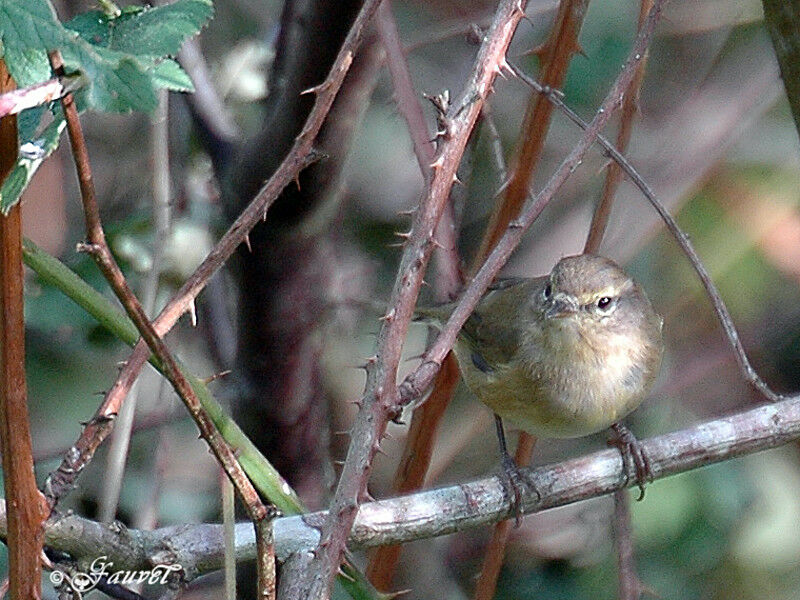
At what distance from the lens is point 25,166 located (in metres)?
1.08

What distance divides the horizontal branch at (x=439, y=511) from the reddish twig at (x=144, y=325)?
0.41 m

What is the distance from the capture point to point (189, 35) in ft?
3.79

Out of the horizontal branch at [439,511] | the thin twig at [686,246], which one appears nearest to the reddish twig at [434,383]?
the horizontal branch at [439,511]

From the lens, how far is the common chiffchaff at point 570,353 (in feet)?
9.82

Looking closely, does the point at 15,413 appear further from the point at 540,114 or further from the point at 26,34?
the point at 540,114

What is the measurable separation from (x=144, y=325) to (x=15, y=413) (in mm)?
186

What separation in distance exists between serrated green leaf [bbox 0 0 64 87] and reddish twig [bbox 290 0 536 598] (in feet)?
2.00

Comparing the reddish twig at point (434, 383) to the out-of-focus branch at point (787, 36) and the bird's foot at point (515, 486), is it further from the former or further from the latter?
the out-of-focus branch at point (787, 36)

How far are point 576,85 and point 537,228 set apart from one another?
0.63 metres

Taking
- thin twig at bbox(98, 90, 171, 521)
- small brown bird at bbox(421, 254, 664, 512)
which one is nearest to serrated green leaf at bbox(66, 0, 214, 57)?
thin twig at bbox(98, 90, 171, 521)

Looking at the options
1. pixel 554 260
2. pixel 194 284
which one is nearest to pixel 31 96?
pixel 194 284

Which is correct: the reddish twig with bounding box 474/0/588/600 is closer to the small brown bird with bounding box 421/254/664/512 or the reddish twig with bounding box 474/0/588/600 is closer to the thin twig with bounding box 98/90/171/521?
the small brown bird with bounding box 421/254/664/512

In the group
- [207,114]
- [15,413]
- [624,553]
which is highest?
[207,114]

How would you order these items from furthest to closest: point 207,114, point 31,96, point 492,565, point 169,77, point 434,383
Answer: point 207,114 → point 434,383 → point 492,565 → point 169,77 → point 31,96
